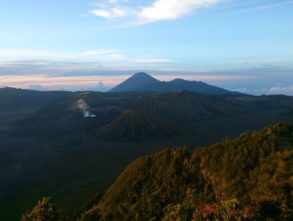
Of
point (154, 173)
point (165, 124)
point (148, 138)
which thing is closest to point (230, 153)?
point (154, 173)

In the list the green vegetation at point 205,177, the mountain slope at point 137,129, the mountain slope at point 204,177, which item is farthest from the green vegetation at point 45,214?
the mountain slope at point 137,129

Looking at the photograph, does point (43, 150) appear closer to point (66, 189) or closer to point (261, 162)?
point (66, 189)

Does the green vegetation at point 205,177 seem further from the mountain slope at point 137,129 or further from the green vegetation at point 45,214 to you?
the mountain slope at point 137,129

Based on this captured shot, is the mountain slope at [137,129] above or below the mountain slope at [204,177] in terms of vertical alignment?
below

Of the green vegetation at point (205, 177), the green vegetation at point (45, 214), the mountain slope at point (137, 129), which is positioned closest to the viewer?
the green vegetation at point (45, 214)

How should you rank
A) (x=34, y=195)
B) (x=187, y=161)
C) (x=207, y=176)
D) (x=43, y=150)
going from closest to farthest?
1. (x=207, y=176)
2. (x=187, y=161)
3. (x=34, y=195)
4. (x=43, y=150)

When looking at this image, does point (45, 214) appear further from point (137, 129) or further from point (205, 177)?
point (137, 129)

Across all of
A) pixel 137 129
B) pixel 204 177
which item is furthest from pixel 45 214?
pixel 137 129
